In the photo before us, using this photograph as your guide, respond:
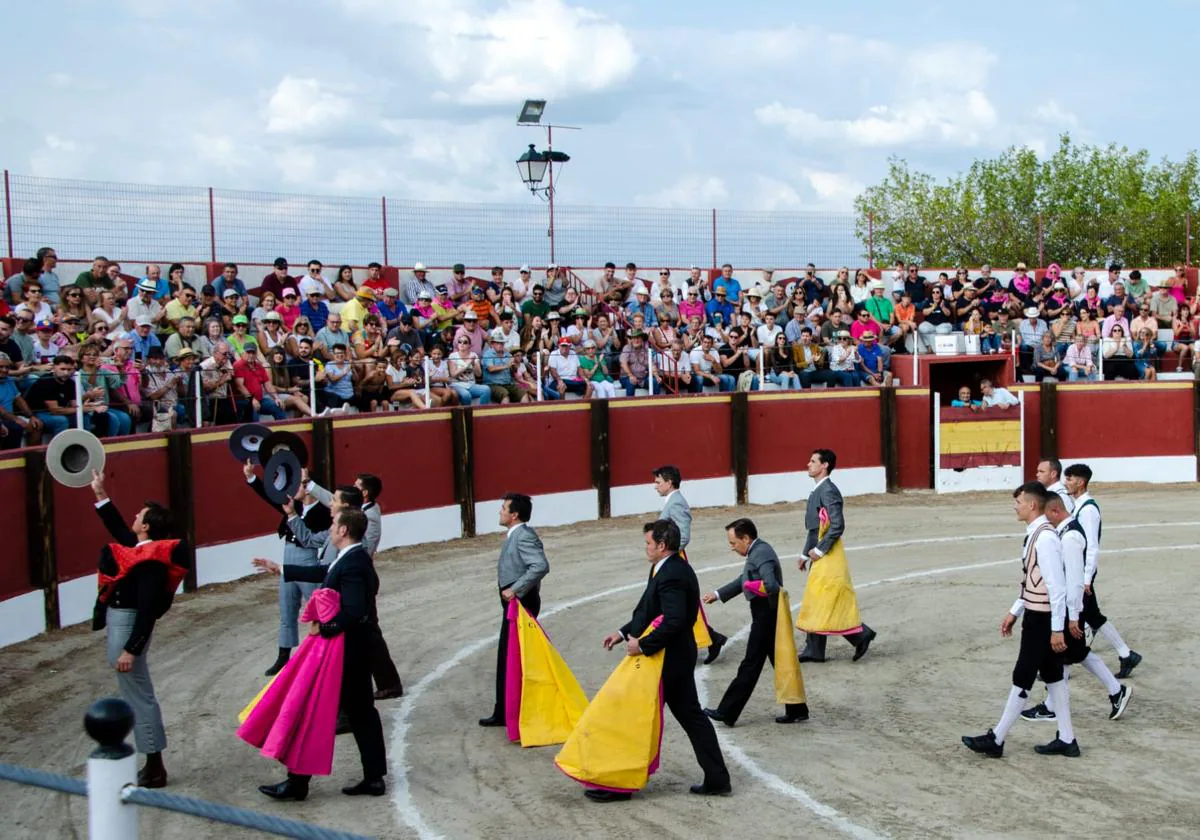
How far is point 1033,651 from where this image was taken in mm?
9219

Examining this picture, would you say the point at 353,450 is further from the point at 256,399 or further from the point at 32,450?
the point at 32,450

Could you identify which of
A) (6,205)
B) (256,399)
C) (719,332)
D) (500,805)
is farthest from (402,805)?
(719,332)

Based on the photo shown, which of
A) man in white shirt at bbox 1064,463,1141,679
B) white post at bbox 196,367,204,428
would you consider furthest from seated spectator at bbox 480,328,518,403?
man in white shirt at bbox 1064,463,1141,679

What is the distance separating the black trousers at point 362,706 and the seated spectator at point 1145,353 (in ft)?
70.7

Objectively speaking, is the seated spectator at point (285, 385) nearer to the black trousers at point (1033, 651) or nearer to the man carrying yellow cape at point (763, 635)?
the man carrying yellow cape at point (763, 635)

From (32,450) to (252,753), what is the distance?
5806 mm

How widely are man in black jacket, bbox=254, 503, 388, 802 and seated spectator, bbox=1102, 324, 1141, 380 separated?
21271 millimetres

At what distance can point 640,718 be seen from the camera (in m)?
8.41

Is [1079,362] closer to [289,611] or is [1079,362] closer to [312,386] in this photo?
[312,386]

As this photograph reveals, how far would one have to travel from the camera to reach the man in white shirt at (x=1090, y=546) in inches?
432

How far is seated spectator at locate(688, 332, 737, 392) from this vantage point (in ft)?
79.4

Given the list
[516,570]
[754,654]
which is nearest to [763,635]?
[754,654]

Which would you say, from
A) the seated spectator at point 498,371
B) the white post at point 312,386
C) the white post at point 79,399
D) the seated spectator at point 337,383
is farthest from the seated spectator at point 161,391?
the seated spectator at point 498,371

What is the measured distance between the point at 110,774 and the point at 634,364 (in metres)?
20.2
